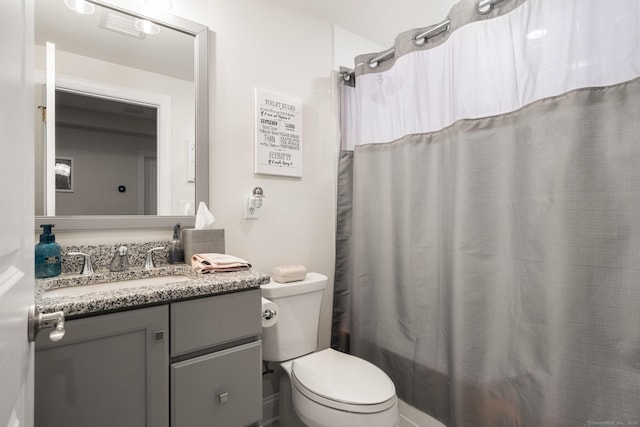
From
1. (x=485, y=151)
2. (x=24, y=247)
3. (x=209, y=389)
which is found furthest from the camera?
(x=485, y=151)

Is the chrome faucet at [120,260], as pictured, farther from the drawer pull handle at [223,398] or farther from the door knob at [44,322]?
the door knob at [44,322]

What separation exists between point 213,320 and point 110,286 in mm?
425

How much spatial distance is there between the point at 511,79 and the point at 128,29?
163cm

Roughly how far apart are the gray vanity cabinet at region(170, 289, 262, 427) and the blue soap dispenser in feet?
1.72

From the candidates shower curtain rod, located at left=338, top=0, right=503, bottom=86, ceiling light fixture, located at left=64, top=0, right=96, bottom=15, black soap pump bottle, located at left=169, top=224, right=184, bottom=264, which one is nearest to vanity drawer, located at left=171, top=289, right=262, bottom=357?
black soap pump bottle, located at left=169, top=224, right=184, bottom=264

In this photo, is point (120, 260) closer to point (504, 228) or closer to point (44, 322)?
point (44, 322)

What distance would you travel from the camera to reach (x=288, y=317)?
1.55m

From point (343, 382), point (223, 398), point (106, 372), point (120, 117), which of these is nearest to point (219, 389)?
point (223, 398)

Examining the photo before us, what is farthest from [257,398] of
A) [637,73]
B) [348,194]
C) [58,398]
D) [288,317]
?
[637,73]

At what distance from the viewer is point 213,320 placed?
107cm

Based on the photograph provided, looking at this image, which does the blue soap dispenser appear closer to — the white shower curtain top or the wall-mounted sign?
the wall-mounted sign

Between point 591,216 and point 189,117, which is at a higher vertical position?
point 189,117

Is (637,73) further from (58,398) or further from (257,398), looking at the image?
(58,398)

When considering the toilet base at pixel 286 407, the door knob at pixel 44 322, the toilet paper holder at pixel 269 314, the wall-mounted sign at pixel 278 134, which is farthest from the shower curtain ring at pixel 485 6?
the toilet base at pixel 286 407
